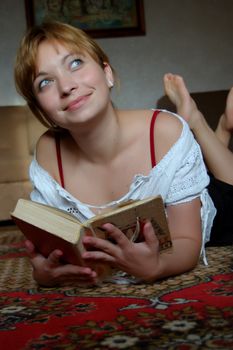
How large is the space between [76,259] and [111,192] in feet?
1.00

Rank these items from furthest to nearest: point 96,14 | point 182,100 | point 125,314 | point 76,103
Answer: point 96,14 < point 182,100 < point 76,103 < point 125,314

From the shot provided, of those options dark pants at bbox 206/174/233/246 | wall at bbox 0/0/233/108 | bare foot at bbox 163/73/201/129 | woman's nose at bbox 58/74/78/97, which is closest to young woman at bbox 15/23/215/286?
woman's nose at bbox 58/74/78/97

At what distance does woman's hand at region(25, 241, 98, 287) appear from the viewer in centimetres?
86

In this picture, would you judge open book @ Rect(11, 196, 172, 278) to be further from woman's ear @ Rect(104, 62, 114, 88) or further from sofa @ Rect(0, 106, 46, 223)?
sofa @ Rect(0, 106, 46, 223)

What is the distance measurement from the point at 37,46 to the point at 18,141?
5.77ft

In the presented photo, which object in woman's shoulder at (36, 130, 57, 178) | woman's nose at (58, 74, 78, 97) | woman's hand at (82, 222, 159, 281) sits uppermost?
woman's nose at (58, 74, 78, 97)

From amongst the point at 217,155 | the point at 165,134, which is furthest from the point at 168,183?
the point at 217,155

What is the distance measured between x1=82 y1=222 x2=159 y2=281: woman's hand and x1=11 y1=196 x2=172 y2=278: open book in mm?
14

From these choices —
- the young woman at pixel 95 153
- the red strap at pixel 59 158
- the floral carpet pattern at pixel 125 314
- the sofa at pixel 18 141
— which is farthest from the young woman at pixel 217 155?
the sofa at pixel 18 141

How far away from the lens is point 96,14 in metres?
2.98

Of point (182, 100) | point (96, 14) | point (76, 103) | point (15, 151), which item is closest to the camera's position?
point (76, 103)

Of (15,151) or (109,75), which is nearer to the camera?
(109,75)

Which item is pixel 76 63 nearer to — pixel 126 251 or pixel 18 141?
pixel 126 251

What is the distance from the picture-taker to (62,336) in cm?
63
